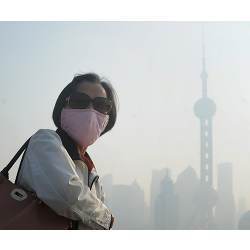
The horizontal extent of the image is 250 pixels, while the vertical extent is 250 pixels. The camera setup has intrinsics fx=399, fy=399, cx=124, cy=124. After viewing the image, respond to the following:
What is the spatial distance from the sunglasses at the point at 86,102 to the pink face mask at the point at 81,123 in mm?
34

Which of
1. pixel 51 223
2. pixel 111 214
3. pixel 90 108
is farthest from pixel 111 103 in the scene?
pixel 51 223

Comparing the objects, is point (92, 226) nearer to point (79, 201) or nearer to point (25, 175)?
point (79, 201)

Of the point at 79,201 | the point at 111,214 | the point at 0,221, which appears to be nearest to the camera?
the point at 0,221

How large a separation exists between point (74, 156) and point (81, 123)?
11.7 inches

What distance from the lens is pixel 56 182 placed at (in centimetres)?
200

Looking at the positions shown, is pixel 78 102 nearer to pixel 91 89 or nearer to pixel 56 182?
pixel 91 89

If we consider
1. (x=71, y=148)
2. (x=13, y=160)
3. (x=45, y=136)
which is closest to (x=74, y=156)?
(x=71, y=148)

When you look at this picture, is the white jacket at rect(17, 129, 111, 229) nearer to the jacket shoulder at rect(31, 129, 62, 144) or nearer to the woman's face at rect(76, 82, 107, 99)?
the jacket shoulder at rect(31, 129, 62, 144)

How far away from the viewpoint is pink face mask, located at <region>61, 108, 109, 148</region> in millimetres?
2602

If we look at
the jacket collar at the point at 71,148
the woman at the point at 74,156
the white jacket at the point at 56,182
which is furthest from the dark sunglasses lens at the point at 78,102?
the white jacket at the point at 56,182

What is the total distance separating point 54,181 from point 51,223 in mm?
233

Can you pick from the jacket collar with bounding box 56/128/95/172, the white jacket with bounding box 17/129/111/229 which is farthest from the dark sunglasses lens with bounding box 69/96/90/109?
the white jacket with bounding box 17/129/111/229

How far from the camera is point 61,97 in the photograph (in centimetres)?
261

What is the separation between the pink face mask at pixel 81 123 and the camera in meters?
2.60
